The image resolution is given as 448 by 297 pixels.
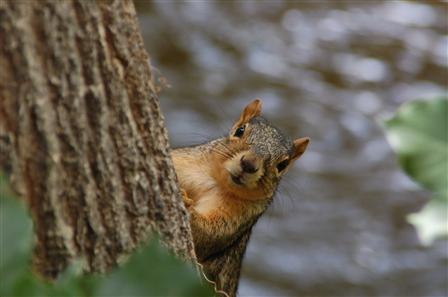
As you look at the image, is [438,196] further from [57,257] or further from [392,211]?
[392,211]

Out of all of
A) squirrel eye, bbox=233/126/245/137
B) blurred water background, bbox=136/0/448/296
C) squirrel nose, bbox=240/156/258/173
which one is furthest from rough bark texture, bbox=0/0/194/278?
blurred water background, bbox=136/0/448/296

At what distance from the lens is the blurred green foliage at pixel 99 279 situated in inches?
35.5

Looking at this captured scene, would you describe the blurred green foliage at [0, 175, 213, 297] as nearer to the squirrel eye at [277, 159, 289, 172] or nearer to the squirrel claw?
the squirrel claw

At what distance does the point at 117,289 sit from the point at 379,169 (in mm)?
4846

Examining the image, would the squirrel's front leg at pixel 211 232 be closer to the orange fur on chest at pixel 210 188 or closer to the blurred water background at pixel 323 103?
the orange fur on chest at pixel 210 188

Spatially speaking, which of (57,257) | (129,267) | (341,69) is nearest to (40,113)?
(57,257)

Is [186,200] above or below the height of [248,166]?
below

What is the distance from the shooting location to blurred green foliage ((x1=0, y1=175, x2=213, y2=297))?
90 centimetres

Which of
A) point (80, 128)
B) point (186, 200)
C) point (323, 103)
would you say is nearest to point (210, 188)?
point (186, 200)

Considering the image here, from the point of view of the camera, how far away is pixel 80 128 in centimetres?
133

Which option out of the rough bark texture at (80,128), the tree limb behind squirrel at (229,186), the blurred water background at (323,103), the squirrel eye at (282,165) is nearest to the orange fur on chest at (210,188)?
the tree limb behind squirrel at (229,186)

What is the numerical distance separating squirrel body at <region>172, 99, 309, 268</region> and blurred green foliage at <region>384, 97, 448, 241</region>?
1.41 m

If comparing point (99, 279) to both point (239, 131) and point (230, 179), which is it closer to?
point (230, 179)

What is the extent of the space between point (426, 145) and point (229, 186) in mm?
1597
